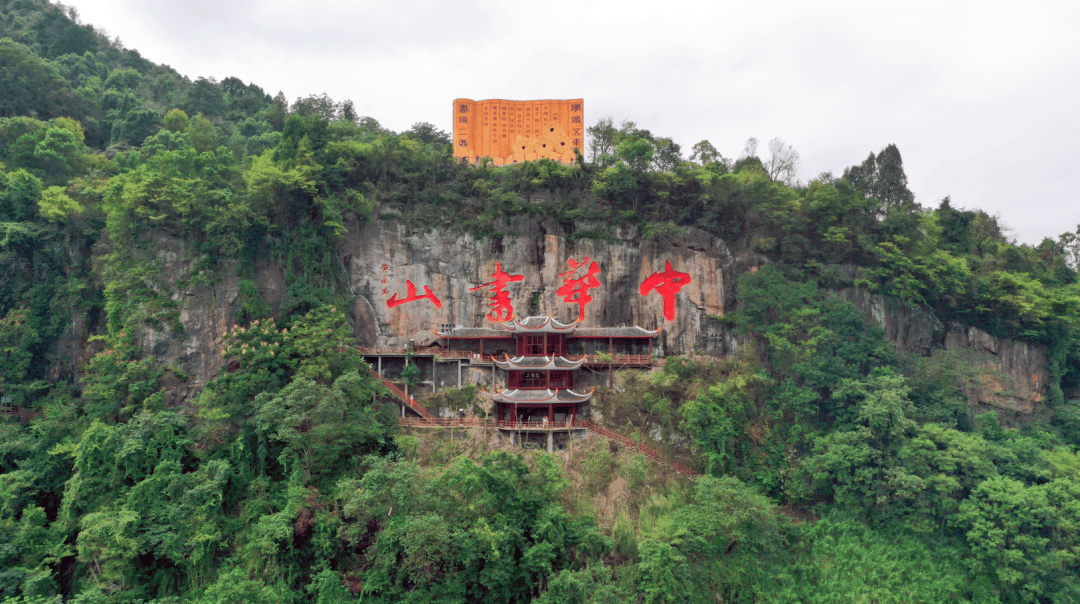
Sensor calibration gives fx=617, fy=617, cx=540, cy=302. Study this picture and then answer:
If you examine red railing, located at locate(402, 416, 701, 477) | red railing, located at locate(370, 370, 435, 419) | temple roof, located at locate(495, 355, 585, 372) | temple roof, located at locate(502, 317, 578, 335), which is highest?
temple roof, located at locate(502, 317, 578, 335)

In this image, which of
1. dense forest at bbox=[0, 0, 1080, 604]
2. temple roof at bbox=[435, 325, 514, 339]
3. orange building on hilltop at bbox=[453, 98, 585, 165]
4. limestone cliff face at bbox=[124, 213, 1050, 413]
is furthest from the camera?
orange building on hilltop at bbox=[453, 98, 585, 165]

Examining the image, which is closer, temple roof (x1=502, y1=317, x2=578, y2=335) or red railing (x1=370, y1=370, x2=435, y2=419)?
red railing (x1=370, y1=370, x2=435, y2=419)

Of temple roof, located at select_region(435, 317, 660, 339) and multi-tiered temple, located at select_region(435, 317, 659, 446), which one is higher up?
temple roof, located at select_region(435, 317, 660, 339)

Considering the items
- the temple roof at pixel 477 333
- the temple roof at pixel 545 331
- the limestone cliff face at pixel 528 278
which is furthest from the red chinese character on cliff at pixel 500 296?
the temple roof at pixel 477 333

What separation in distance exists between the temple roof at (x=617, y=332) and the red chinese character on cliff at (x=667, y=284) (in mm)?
1285

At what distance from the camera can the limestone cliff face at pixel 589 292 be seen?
20188 millimetres

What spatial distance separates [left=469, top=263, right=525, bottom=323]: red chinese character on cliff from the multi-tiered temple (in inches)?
23.5

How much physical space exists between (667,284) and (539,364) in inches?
216

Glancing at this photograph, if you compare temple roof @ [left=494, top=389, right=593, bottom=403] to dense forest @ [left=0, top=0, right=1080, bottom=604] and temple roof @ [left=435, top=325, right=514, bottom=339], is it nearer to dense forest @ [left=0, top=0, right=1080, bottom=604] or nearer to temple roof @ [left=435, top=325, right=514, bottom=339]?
dense forest @ [left=0, top=0, right=1080, bottom=604]

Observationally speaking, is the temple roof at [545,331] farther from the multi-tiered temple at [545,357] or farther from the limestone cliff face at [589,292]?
the limestone cliff face at [589,292]

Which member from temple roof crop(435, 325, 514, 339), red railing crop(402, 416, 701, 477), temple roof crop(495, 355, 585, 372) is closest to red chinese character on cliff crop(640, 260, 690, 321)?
temple roof crop(495, 355, 585, 372)

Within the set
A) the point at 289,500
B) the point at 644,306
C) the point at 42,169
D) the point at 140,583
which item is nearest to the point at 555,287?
the point at 644,306

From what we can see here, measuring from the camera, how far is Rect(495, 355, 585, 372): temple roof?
18109 millimetres

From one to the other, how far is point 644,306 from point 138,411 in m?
15.1
